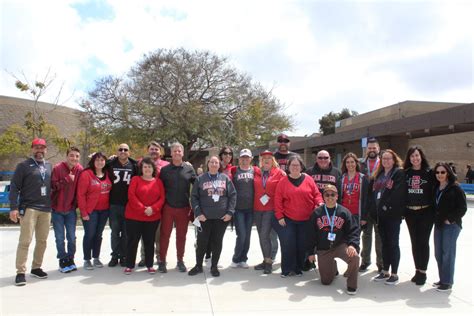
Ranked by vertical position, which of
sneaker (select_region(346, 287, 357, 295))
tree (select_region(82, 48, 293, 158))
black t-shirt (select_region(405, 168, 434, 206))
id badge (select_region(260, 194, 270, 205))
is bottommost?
sneaker (select_region(346, 287, 357, 295))

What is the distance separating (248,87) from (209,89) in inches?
113

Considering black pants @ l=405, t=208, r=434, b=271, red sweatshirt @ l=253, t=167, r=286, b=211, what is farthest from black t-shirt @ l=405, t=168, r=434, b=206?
red sweatshirt @ l=253, t=167, r=286, b=211

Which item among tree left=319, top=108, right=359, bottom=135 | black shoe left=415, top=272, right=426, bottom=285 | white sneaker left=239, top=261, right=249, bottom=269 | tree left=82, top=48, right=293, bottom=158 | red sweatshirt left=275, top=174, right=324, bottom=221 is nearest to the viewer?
black shoe left=415, top=272, right=426, bottom=285

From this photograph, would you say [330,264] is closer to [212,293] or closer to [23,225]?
[212,293]

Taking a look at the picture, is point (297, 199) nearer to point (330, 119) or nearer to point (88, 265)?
point (88, 265)

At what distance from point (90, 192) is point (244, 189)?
237 centimetres

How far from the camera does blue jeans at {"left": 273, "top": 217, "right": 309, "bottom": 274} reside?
18.2 feet

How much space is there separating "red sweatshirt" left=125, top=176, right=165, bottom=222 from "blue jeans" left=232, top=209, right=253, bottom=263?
4.08ft

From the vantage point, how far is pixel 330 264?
204 inches

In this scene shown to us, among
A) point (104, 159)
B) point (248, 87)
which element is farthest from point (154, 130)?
point (104, 159)

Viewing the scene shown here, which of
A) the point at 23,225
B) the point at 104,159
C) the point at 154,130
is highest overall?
the point at 154,130

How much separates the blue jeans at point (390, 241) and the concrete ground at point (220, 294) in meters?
0.31

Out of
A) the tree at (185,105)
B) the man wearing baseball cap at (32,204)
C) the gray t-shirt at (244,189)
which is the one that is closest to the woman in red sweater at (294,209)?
the gray t-shirt at (244,189)

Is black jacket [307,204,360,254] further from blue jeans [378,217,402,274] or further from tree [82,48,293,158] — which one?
tree [82,48,293,158]
